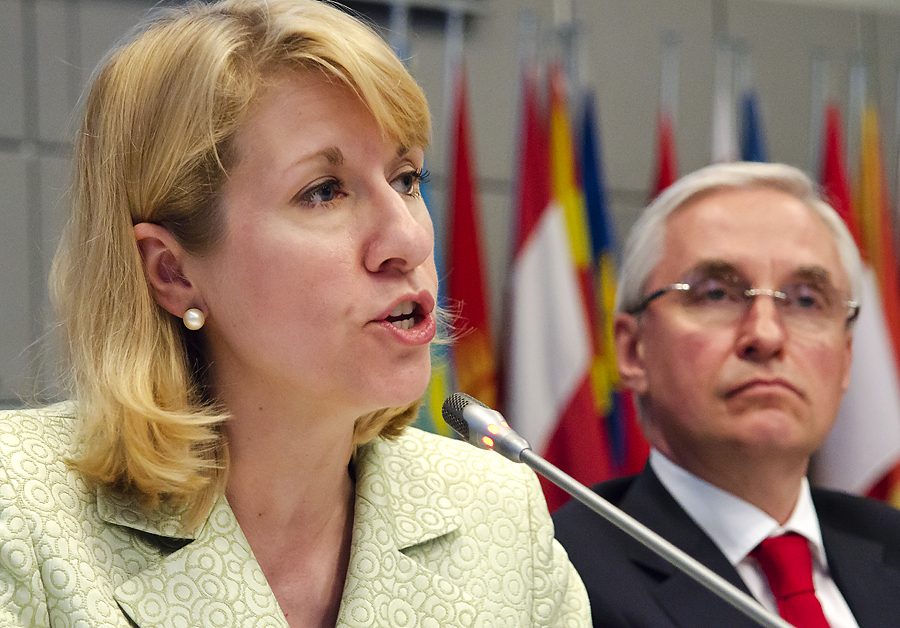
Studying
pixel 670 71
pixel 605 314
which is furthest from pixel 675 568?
pixel 670 71

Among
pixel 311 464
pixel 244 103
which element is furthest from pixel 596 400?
pixel 244 103

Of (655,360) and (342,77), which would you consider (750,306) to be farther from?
(342,77)

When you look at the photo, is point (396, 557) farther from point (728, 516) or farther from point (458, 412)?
point (728, 516)

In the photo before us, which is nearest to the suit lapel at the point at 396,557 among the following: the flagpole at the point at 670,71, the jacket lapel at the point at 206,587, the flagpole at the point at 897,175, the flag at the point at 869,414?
the jacket lapel at the point at 206,587

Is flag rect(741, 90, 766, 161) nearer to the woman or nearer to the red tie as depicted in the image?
the red tie

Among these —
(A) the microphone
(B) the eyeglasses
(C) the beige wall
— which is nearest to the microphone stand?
(A) the microphone

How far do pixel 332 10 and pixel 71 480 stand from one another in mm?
762

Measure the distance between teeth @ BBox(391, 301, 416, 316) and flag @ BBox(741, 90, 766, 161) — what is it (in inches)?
113

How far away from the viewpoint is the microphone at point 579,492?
0.99 metres

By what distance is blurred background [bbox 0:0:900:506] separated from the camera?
124 inches

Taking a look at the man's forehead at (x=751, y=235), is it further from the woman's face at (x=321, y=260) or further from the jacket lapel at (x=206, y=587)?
the jacket lapel at (x=206, y=587)

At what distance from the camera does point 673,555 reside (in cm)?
103

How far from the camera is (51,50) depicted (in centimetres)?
320

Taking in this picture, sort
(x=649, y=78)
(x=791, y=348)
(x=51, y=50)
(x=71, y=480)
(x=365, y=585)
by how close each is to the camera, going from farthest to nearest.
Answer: (x=649, y=78) → (x=51, y=50) → (x=791, y=348) → (x=365, y=585) → (x=71, y=480)
